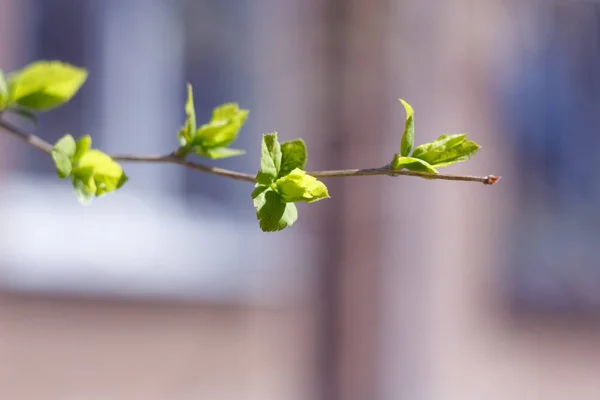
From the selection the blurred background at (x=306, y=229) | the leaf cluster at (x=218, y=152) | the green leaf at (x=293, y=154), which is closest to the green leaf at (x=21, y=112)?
the leaf cluster at (x=218, y=152)

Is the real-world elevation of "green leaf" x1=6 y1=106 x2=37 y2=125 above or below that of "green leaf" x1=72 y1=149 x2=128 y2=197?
above

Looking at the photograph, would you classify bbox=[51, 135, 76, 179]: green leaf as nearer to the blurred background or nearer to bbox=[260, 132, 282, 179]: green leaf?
bbox=[260, 132, 282, 179]: green leaf

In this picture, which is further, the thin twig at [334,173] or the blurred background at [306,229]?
the blurred background at [306,229]

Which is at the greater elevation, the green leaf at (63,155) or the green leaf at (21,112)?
the green leaf at (21,112)

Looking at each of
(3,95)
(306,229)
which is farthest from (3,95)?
(306,229)

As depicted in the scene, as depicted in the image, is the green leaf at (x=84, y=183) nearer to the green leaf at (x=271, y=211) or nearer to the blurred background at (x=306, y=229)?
A: the green leaf at (x=271, y=211)

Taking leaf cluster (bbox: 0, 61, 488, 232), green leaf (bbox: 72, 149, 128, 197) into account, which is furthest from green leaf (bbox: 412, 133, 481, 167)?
green leaf (bbox: 72, 149, 128, 197)
